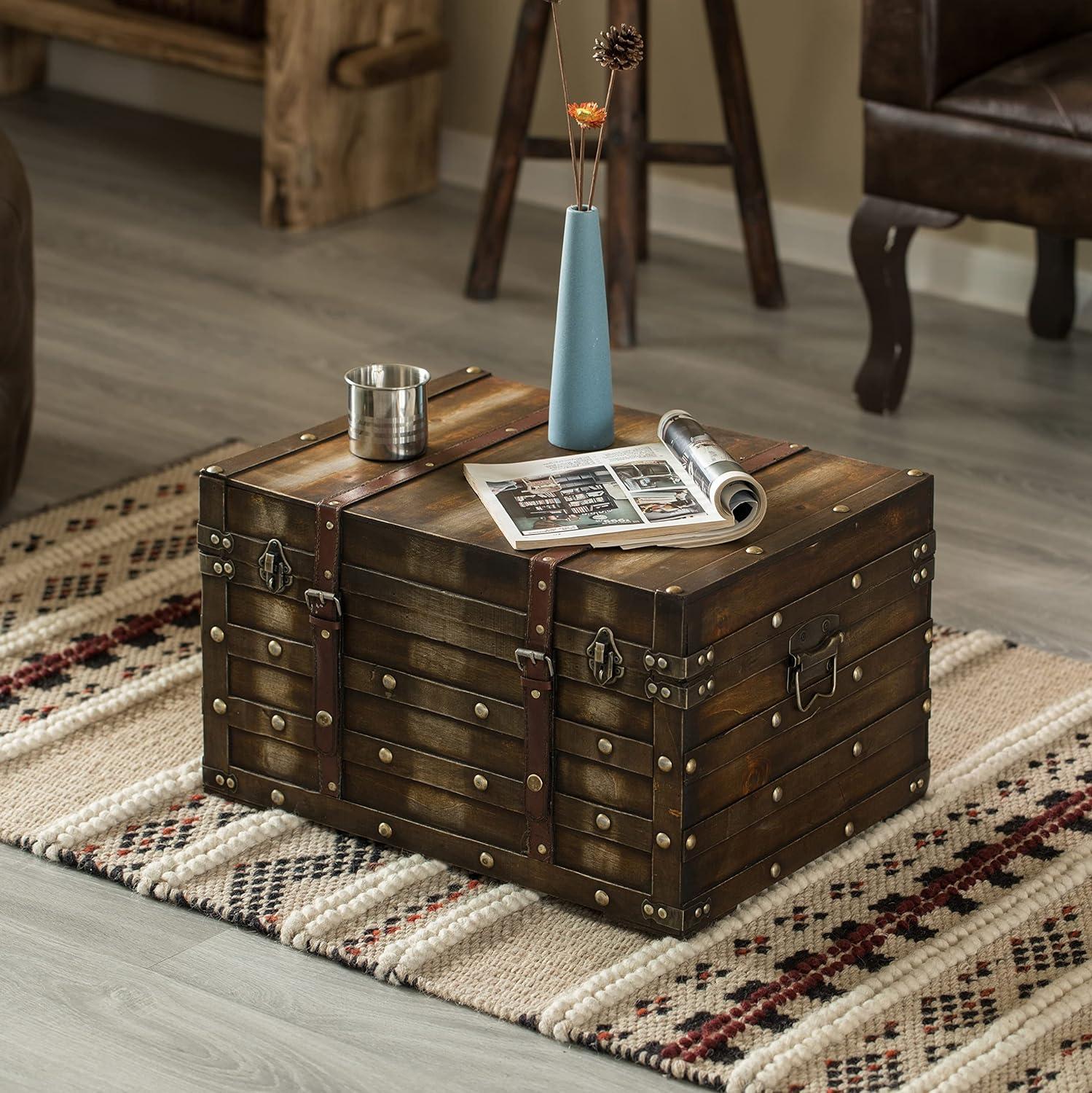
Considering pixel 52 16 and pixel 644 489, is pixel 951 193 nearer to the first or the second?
pixel 644 489

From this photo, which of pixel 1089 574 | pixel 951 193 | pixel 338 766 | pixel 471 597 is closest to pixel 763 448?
pixel 471 597

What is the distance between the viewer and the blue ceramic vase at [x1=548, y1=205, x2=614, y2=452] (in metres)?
1.73

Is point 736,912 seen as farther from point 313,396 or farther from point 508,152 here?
point 508,152

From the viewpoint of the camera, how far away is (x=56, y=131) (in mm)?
4152

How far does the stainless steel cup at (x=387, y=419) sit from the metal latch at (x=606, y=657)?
0.30 meters

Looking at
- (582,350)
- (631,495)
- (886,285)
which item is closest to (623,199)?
(886,285)

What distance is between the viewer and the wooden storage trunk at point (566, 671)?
154 centimetres

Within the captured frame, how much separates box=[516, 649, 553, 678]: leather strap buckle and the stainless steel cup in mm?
261

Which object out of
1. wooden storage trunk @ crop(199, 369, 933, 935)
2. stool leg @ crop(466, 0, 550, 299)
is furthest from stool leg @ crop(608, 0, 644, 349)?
wooden storage trunk @ crop(199, 369, 933, 935)

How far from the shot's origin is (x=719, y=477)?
1600 millimetres

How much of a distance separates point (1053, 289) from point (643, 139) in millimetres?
700

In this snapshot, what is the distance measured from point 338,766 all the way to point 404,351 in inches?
57.4

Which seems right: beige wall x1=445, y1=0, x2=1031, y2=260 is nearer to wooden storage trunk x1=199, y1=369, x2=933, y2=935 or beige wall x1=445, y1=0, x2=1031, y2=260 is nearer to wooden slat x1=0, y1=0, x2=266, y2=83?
wooden slat x1=0, y1=0, x2=266, y2=83

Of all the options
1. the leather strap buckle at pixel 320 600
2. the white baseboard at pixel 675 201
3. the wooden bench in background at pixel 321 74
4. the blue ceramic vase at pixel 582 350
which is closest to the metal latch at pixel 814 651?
the blue ceramic vase at pixel 582 350
